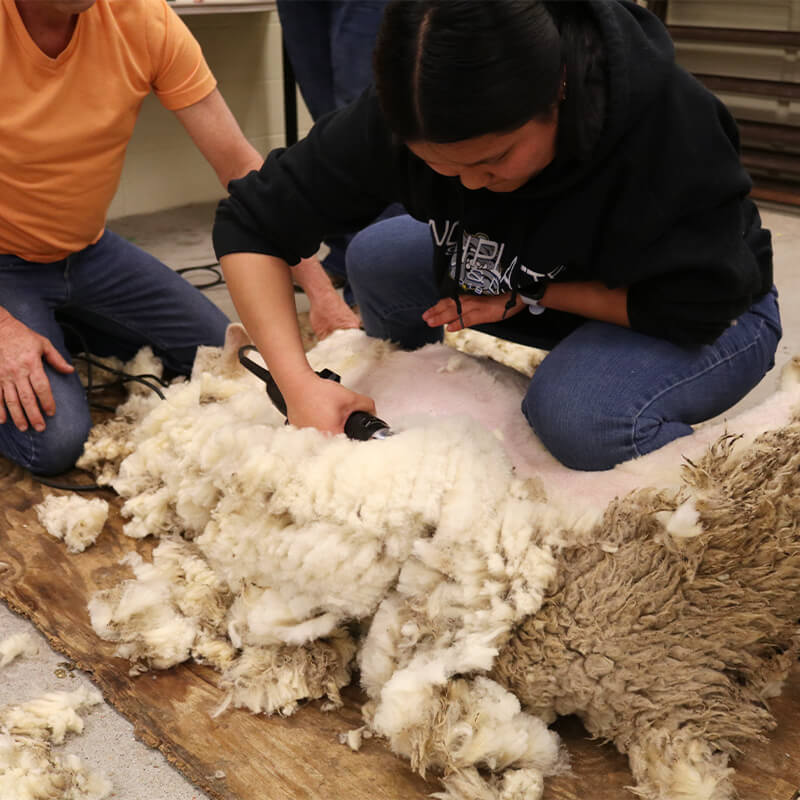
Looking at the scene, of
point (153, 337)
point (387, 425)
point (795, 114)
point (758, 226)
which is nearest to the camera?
point (387, 425)

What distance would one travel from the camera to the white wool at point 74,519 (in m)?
1.56

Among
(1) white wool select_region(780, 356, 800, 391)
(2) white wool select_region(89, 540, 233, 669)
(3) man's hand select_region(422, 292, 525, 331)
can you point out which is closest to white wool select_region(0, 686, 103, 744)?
(2) white wool select_region(89, 540, 233, 669)

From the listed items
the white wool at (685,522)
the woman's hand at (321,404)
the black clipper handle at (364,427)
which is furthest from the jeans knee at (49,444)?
the white wool at (685,522)

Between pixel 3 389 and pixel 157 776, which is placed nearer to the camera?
pixel 157 776

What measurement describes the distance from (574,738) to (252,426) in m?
0.67

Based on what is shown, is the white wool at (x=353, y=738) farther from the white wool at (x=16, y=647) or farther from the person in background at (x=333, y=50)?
the person in background at (x=333, y=50)

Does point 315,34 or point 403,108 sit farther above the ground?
point 403,108

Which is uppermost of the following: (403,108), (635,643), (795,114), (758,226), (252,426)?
(403,108)

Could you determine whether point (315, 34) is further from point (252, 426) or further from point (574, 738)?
point (574, 738)

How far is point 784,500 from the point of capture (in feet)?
3.50

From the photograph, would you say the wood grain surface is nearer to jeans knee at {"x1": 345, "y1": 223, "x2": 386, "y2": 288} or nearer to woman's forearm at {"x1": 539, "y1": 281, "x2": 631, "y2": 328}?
woman's forearm at {"x1": 539, "y1": 281, "x2": 631, "y2": 328}

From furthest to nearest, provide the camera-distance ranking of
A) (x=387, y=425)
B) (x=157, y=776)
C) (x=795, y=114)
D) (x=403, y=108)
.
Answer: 1. (x=795, y=114)
2. (x=387, y=425)
3. (x=157, y=776)
4. (x=403, y=108)

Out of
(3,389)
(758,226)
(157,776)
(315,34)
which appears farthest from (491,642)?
(315,34)

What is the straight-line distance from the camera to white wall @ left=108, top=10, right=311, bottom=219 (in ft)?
12.5
